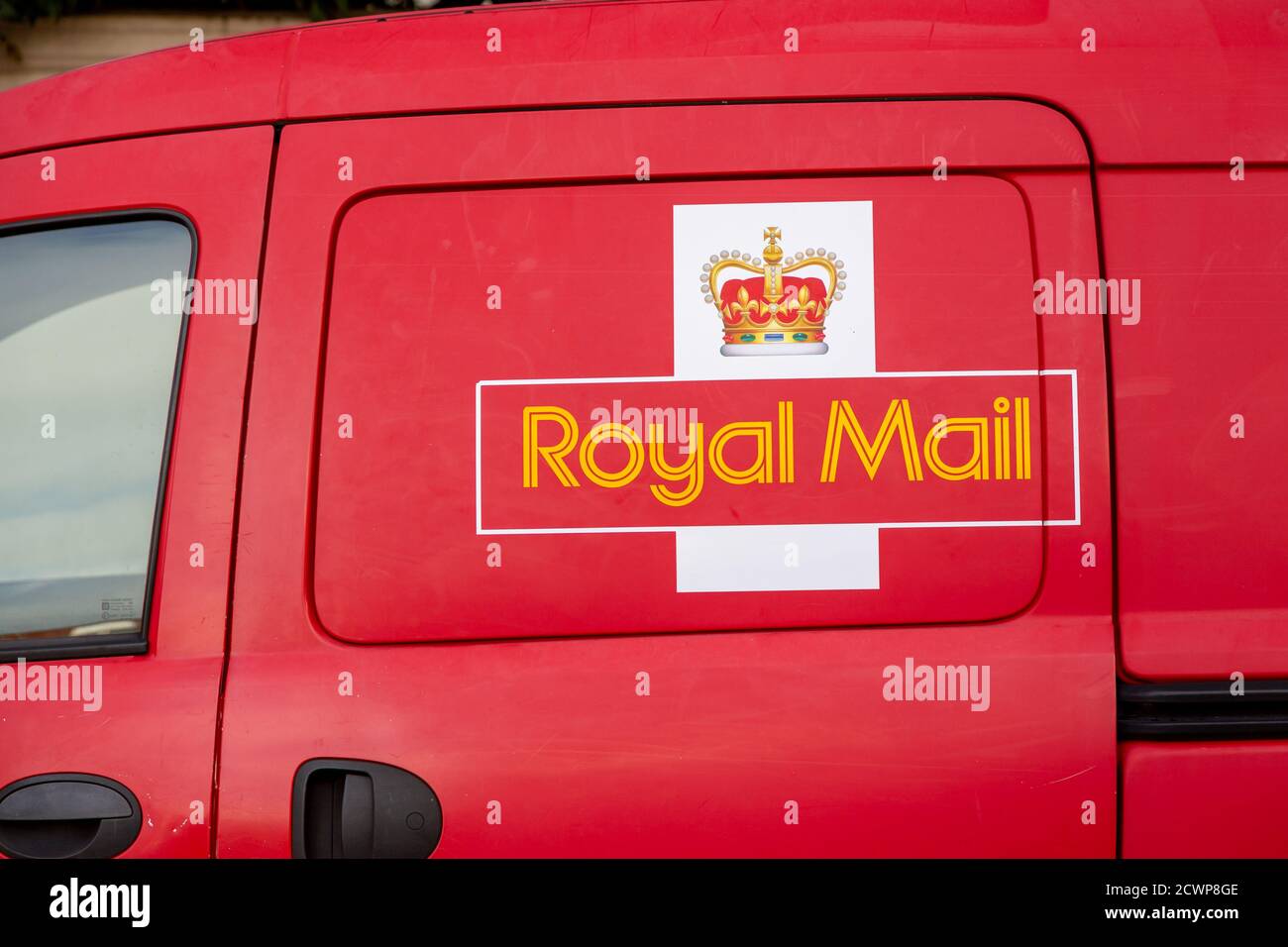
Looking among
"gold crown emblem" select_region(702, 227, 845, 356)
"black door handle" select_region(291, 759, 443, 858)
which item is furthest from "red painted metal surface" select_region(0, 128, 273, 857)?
"gold crown emblem" select_region(702, 227, 845, 356)

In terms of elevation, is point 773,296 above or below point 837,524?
above

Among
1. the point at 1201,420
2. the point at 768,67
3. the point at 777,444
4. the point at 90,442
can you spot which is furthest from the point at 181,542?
the point at 1201,420

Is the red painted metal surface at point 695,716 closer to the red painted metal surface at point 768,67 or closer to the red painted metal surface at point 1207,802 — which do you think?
the red painted metal surface at point 1207,802

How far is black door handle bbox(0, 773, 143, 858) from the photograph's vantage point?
5.02 ft

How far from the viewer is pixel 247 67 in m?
1.73

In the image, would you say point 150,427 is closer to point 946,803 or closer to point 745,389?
point 745,389

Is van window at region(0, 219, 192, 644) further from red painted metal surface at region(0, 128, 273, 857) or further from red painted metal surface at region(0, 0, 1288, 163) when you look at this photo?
red painted metal surface at region(0, 0, 1288, 163)

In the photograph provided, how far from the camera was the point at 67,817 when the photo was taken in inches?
60.2

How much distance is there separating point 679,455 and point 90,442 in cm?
95

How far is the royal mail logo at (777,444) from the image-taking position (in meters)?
1.57

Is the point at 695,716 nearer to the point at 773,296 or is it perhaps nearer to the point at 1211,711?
the point at 773,296

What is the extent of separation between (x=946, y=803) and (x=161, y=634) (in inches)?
48.4

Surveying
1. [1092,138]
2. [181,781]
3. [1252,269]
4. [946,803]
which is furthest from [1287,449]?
[181,781]

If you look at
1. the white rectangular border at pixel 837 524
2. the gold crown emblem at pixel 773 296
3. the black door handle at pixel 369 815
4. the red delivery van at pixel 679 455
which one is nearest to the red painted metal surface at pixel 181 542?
the red delivery van at pixel 679 455
